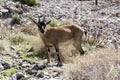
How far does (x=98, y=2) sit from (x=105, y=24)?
8.31 metres

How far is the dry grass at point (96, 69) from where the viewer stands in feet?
25.6

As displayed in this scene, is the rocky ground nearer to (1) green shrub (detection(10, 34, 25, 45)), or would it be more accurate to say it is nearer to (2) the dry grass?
(2) the dry grass

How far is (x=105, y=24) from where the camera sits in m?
18.9

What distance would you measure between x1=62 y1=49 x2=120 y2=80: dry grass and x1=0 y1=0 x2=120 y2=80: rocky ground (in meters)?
0.61

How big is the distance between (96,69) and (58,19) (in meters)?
12.2

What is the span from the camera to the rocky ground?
9.86m

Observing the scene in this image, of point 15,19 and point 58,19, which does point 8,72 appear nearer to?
point 15,19

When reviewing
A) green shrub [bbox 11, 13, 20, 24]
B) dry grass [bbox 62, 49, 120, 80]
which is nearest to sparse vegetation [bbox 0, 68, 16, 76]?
dry grass [bbox 62, 49, 120, 80]

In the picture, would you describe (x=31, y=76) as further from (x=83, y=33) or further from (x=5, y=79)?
(x=83, y=33)

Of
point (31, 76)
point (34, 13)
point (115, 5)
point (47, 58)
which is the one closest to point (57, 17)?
point (34, 13)

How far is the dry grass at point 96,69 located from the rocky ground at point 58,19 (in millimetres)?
609

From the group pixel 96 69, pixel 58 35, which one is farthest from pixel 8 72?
pixel 58 35

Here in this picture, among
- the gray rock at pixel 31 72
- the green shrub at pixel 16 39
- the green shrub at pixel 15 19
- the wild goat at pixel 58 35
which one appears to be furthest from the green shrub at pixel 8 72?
the green shrub at pixel 15 19

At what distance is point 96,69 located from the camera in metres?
8.10
